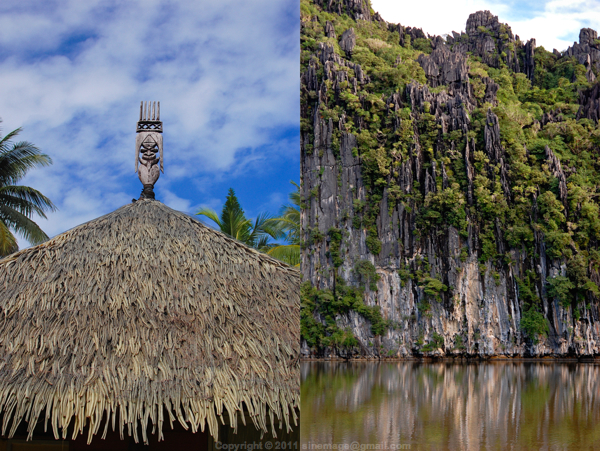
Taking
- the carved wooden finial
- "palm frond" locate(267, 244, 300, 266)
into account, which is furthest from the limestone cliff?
the carved wooden finial

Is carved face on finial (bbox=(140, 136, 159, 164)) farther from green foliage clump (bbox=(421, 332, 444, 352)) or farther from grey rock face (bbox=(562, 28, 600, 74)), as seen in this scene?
grey rock face (bbox=(562, 28, 600, 74))

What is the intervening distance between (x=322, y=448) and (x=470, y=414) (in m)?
3.27

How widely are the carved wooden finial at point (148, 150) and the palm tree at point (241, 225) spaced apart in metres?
6.22

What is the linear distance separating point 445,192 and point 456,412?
836 cm

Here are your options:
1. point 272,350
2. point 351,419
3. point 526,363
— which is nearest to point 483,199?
point 526,363

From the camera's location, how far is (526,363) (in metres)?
11.2

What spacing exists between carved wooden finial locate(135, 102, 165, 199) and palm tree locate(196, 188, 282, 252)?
20.4 feet

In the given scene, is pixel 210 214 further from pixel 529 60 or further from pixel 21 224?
pixel 529 60

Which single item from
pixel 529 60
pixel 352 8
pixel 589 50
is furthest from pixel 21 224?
pixel 529 60

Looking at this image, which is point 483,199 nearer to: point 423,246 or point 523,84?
point 423,246

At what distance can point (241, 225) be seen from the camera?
9695mm

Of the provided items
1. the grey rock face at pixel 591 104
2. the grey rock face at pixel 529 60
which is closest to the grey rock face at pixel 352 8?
the grey rock face at pixel 529 60

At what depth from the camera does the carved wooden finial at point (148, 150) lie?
3.29 metres

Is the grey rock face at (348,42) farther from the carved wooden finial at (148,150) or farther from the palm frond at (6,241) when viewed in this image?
the carved wooden finial at (148,150)
